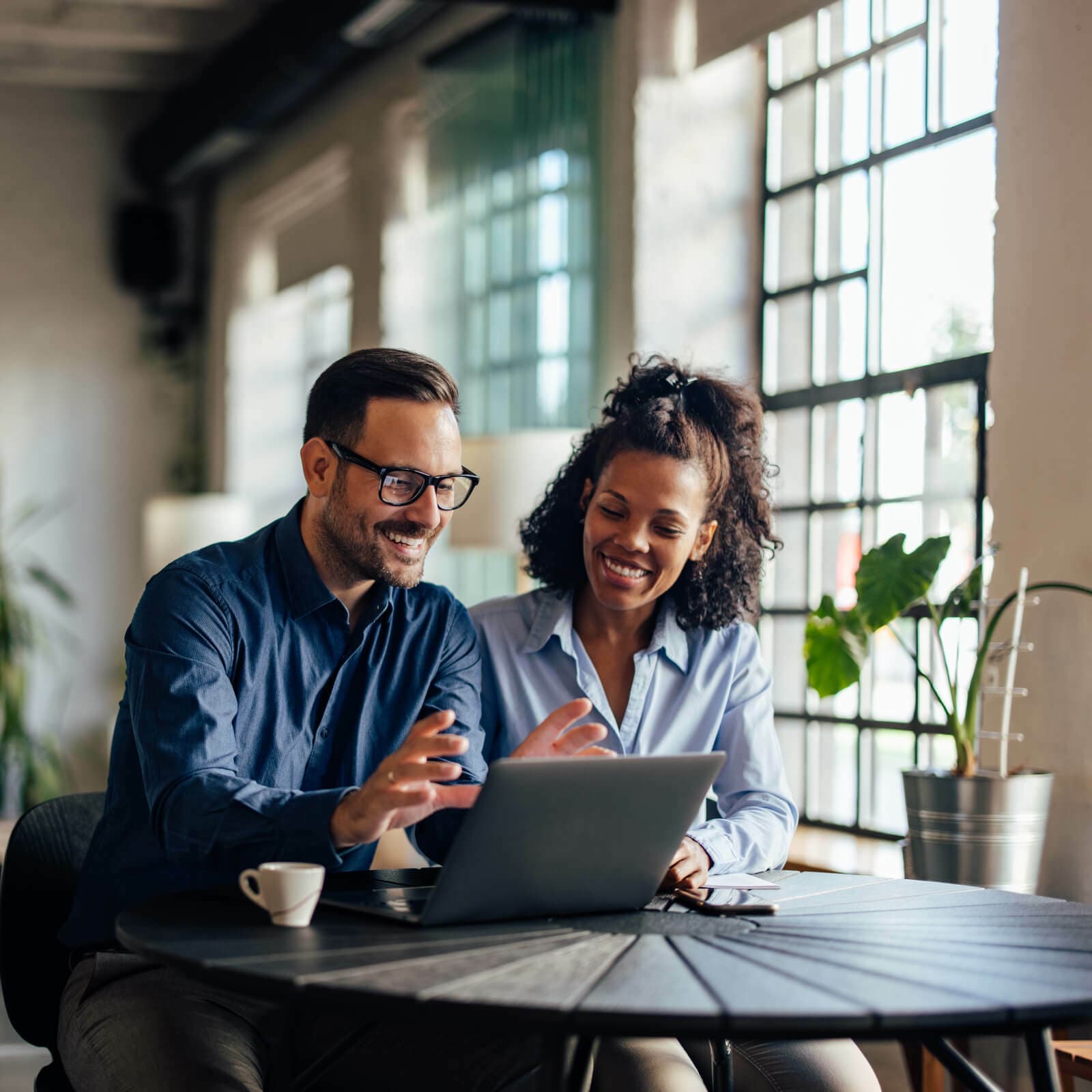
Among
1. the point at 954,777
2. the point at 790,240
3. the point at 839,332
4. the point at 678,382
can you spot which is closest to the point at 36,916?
the point at 678,382

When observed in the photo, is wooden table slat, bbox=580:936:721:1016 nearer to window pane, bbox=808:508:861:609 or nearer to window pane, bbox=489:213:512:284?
window pane, bbox=808:508:861:609

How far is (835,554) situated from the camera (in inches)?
158

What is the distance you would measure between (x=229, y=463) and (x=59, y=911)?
574 centimetres

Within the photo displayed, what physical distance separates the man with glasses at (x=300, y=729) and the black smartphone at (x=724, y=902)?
22cm

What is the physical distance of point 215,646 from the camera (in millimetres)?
1848

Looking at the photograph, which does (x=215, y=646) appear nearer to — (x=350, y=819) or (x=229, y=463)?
(x=350, y=819)

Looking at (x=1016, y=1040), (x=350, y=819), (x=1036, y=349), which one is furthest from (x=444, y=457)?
(x=1016, y=1040)

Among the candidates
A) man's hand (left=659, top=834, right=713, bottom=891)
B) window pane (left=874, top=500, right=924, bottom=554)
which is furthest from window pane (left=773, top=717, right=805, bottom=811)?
man's hand (left=659, top=834, right=713, bottom=891)

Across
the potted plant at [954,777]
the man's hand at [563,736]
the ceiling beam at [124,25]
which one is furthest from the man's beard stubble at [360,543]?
the ceiling beam at [124,25]

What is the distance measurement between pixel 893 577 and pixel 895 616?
0.29 ft

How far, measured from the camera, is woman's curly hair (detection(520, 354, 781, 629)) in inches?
93.0

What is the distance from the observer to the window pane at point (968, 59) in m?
3.45

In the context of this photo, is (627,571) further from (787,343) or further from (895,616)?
(787,343)

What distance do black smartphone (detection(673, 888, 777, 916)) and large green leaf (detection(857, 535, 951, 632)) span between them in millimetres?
1237
